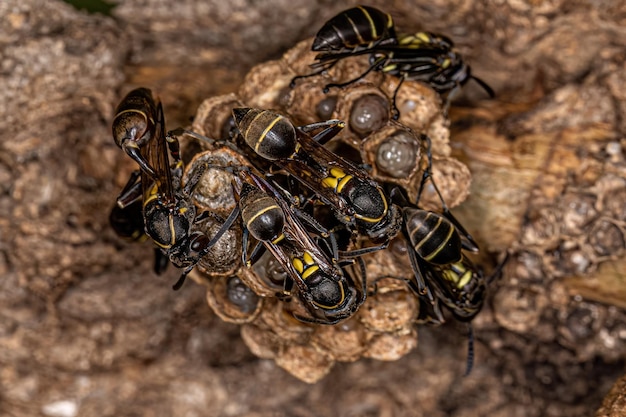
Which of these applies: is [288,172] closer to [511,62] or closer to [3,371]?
[511,62]

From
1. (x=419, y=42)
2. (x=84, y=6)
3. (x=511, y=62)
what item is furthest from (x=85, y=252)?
(x=511, y=62)

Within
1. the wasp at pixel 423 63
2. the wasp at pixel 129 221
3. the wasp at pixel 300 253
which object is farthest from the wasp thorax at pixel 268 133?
the wasp at pixel 129 221

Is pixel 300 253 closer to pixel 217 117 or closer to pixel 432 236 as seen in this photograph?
pixel 432 236

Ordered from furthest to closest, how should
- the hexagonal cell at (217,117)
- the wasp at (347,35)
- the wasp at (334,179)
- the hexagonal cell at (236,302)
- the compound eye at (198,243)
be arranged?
the hexagonal cell at (236,302) → the hexagonal cell at (217,117) → the wasp at (347,35) → the compound eye at (198,243) → the wasp at (334,179)

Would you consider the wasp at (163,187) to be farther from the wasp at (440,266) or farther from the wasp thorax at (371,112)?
the wasp at (440,266)

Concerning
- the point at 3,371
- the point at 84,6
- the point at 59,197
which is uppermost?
the point at 84,6

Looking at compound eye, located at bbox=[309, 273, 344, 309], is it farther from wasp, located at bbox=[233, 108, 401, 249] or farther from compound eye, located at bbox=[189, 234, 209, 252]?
compound eye, located at bbox=[189, 234, 209, 252]

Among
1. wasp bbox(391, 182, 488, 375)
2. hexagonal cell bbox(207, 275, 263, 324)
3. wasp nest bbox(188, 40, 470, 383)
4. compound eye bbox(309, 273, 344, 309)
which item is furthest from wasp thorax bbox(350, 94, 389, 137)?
hexagonal cell bbox(207, 275, 263, 324)
